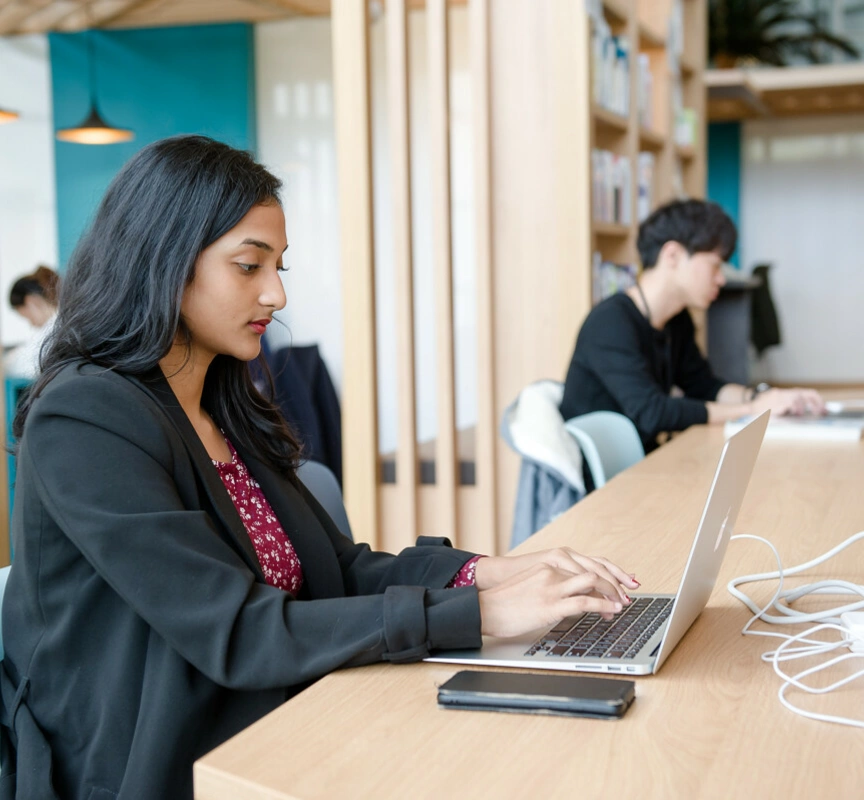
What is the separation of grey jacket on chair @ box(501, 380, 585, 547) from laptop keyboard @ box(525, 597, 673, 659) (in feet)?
4.15

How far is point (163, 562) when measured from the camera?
42.2 inches

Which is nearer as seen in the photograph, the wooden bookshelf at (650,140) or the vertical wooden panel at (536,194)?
the vertical wooden panel at (536,194)

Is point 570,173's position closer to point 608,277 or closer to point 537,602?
point 608,277

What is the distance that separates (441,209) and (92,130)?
3728mm

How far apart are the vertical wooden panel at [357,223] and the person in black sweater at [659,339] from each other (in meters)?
0.71

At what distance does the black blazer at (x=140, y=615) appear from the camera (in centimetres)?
107

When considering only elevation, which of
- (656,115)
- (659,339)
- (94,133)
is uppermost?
(94,133)

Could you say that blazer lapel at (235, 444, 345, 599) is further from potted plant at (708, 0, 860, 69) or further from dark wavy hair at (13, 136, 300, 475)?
potted plant at (708, 0, 860, 69)

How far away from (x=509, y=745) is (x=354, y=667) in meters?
0.25

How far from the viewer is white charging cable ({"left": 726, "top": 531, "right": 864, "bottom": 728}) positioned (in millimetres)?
980

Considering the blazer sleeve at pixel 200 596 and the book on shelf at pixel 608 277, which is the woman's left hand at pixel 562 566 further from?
the book on shelf at pixel 608 277

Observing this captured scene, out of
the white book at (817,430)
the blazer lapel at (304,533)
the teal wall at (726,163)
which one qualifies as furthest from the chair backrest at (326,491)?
the teal wall at (726,163)

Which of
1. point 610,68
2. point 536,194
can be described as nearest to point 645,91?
point 610,68

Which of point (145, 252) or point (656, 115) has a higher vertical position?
point (656, 115)
